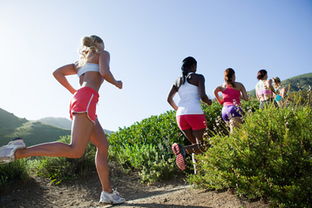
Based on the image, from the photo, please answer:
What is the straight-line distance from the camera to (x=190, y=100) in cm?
433

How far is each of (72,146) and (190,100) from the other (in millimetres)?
2156

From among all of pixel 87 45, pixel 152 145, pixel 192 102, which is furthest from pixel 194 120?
pixel 152 145

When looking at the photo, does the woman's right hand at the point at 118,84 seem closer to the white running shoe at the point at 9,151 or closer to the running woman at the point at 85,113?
the running woman at the point at 85,113

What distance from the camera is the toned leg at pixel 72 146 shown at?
8.93 feet

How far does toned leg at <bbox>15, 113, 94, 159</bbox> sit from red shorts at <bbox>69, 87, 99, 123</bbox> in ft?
0.20

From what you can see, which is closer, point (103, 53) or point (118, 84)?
point (118, 84)

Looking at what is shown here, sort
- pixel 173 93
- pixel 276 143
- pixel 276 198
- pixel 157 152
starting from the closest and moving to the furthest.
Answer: pixel 276 198 < pixel 276 143 < pixel 173 93 < pixel 157 152

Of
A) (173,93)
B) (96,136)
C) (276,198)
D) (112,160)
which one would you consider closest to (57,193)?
(112,160)

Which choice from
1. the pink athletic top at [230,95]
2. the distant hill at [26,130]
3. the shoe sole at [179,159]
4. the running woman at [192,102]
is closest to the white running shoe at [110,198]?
the shoe sole at [179,159]

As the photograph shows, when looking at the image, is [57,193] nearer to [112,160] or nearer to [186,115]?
[112,160]

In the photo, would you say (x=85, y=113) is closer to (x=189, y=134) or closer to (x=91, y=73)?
(x=91, y=73)

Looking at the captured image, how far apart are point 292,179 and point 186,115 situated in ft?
6.80

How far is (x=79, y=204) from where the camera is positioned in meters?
4.95

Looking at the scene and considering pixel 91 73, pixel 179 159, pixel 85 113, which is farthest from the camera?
pixel 179 159
